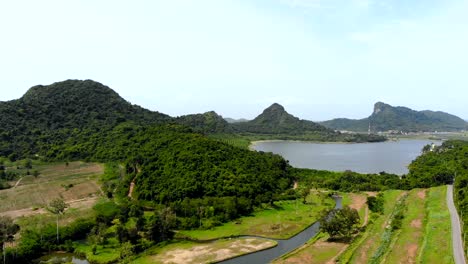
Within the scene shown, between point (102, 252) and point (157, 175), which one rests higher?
point (157, 175)

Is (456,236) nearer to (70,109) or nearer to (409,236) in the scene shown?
(409,236)

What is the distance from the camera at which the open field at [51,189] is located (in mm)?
68812

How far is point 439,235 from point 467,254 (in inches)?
344

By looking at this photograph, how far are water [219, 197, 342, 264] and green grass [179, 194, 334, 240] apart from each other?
1.12 m

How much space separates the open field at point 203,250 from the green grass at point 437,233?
20260 millimetres

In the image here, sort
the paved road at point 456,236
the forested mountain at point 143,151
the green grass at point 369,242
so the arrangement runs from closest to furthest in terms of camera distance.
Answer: the paved road at point 456,236 < the green grass at point 369,242 < the forested mountain at point 143,151

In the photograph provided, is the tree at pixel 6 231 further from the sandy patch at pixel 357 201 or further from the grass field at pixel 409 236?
the sandy patch at pixel 357 201

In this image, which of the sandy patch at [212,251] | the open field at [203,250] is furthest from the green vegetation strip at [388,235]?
the sandy patch at [212,251]

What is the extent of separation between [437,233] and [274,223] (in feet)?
79.5

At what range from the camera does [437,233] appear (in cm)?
5419

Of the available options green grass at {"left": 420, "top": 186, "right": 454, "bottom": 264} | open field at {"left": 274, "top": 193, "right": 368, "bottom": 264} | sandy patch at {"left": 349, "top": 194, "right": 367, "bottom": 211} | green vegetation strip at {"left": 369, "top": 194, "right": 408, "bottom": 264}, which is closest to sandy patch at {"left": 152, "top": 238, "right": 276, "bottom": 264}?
open field at {"left": 274, "top": 193, "right": 368, "bottom": 264}

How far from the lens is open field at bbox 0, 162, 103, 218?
226ft

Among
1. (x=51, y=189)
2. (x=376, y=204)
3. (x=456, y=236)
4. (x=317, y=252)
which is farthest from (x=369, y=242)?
(x=51, y=189)

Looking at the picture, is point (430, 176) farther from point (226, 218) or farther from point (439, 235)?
point (226, 218)
